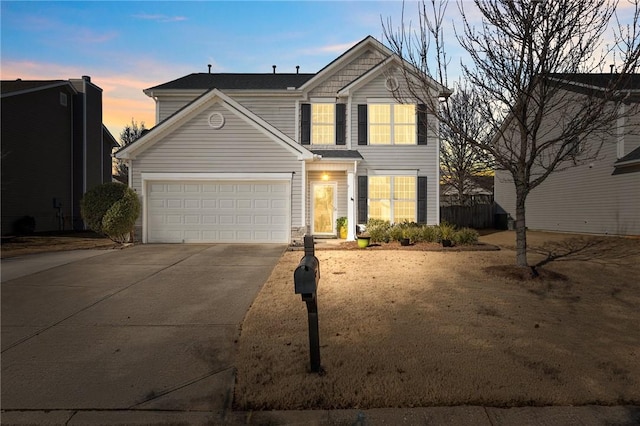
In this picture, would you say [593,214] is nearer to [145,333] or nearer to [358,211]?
[358,211]

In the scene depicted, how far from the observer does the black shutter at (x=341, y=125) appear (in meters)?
16.0

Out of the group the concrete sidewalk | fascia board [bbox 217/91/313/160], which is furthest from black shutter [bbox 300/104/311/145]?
the concrete sidewalk

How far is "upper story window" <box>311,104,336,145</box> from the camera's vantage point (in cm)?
1608

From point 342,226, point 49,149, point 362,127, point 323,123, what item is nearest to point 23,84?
point 49,149

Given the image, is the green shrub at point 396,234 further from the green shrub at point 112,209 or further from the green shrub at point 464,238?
the green shrub at point 112,209


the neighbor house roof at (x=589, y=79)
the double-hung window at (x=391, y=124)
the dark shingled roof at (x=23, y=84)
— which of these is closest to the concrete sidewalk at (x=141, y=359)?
the neighbor house roof at (x=589, y=79)

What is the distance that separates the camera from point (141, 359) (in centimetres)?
443

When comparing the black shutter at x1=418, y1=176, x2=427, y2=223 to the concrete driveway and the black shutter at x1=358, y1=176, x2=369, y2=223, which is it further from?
the concrete driveway

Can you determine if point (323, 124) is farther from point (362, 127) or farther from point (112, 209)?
point (112, 209)

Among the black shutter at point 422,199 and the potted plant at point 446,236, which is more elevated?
the black shutter at point 422,199

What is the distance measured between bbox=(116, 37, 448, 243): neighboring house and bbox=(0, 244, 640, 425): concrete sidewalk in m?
5.45

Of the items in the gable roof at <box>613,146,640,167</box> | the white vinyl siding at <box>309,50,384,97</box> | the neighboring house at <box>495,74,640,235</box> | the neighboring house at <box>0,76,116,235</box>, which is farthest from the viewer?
the neighboring house at <box>0,76,116,235</box>

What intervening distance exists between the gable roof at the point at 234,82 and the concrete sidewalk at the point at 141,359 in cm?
1046

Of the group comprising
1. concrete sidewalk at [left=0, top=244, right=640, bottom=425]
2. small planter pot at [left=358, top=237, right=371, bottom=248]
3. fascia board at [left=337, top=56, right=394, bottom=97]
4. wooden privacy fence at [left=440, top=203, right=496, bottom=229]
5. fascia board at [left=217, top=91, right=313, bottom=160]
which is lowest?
concrete sidewalk at [left=0, top=244, right=640, bottom=425]
